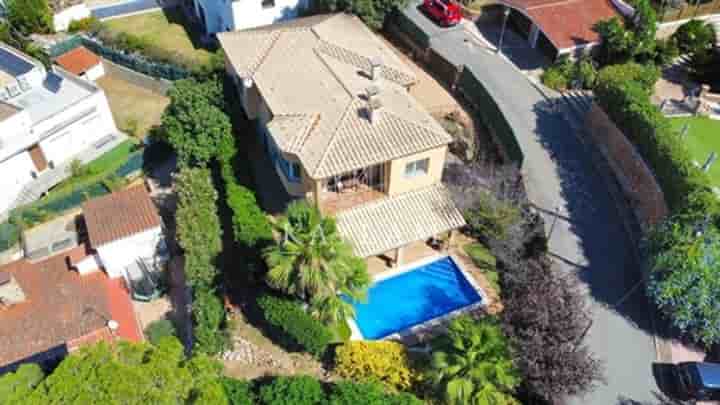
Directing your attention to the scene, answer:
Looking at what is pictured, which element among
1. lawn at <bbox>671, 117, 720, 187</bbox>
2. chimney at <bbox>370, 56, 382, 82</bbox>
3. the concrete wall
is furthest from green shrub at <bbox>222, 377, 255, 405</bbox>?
lawn at <bbox>671, 117, 720, 187</bbox>

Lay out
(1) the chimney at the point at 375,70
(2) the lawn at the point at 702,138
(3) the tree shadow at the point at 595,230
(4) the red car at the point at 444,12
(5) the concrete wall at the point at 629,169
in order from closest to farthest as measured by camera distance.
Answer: (3) the tree shadow at the point at 595,230 < (5) the concrete wall at the point at 629,169 < (1) the chimney at the point at 375,70 < (2) the lawn at the point at 702,138 < (4) the red car at the point at 444,12

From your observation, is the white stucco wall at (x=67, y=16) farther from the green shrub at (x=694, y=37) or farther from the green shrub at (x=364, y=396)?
the green shrub at (x=694, y=37)

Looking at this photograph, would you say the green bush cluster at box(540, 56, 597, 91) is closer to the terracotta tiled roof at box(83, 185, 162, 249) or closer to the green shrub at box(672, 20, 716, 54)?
the green shrub at box(672, 20, 716, 54)

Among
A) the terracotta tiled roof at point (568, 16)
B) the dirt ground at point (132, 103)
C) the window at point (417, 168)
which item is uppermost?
the terracotta tiled roof at point (568, 16)

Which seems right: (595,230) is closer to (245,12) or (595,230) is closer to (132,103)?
(245,12)

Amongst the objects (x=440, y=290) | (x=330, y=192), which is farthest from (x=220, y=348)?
(x=440, y=290)

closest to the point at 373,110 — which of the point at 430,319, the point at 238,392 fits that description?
the point at 430,319

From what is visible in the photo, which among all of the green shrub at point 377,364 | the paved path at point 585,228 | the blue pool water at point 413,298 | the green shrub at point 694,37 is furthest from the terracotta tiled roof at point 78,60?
the green shrub at point 694,37
